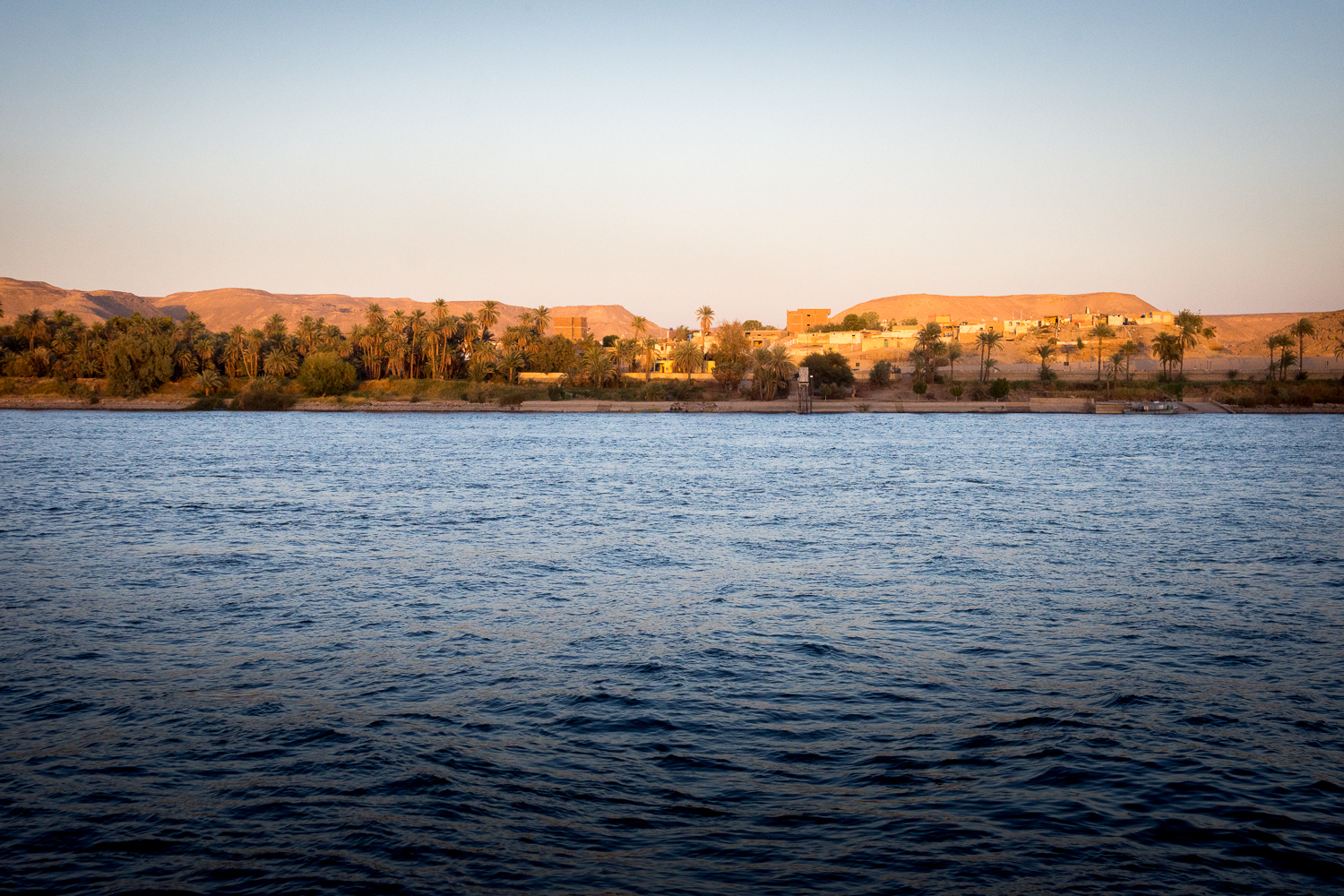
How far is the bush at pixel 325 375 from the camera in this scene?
128 metres

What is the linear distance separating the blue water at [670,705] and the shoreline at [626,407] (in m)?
98.0

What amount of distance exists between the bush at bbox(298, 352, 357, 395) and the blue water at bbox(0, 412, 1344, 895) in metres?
102

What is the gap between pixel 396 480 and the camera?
143 ft

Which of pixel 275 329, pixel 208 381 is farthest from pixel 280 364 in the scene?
pixel 275 329

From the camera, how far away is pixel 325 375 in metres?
128

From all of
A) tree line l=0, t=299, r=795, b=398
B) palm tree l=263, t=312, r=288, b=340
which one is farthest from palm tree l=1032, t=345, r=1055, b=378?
palm tree l=263, t=312, r=288, b=340

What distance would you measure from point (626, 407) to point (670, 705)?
11788cm

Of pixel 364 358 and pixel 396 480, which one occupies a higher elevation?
pixel 364 358

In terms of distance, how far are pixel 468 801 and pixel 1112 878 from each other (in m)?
5.73

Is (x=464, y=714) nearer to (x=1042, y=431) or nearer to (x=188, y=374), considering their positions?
(x=1042, y=431)

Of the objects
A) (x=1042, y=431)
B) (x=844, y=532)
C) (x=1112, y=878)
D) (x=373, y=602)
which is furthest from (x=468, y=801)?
(x=1042, y=431)

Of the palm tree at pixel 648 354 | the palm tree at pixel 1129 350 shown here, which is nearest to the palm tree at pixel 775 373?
the palm tree at pixel 648 354

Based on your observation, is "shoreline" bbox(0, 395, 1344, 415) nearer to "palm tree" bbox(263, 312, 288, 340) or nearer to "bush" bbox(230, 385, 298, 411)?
"bush" bbox(230, 385, 298, 411)

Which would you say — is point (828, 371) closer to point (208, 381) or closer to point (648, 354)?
point (648, 354)
